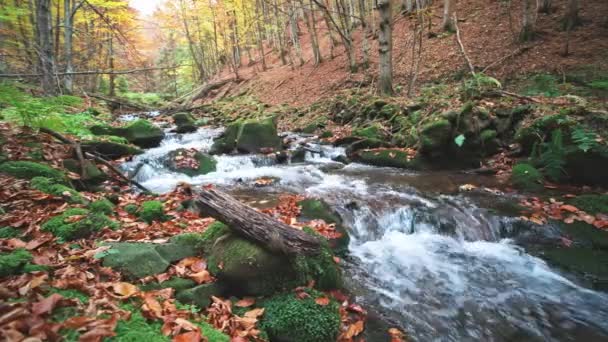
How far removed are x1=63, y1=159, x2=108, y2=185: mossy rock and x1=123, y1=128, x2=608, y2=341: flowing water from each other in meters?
1.47

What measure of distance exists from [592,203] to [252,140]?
8814 mm

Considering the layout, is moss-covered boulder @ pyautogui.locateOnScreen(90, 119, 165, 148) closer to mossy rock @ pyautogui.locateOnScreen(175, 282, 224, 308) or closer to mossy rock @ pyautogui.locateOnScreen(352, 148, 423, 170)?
mossy rock @ pyautogui.locateOnScreen(352, 148, 423, 170)

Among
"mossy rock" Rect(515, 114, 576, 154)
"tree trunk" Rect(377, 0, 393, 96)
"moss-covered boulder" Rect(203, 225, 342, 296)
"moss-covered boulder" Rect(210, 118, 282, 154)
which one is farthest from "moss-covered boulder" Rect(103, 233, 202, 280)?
"tree trunk" Rect(377, 0, 393, 96)

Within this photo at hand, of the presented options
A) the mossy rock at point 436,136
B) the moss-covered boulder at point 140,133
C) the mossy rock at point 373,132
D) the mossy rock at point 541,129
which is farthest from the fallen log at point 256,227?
the moss-covered boulder at point 140,133

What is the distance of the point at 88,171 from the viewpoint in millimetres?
6168

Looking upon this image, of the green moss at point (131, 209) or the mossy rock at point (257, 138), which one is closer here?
the green moss at point (131, 209)

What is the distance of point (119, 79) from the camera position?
34.3 metres

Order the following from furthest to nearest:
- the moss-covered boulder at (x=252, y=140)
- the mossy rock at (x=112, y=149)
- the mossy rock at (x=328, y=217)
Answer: the moss-covered boulder at (x=252, y=140) < the mossy rock at (x=112, y=149) < the mossy rock at (x=328, y=217)

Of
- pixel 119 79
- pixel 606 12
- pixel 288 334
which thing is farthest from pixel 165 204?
pixel 119 79

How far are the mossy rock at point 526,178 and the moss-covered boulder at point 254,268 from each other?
5.60 metres

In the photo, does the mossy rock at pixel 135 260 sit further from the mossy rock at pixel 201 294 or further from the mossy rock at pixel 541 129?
the mossy rock at pixel 541 129

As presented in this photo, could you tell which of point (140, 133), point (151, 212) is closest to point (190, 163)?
point (140, 133)

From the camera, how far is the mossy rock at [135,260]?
10.4ft

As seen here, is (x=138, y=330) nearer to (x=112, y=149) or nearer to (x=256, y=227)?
(x=256, y=227)
